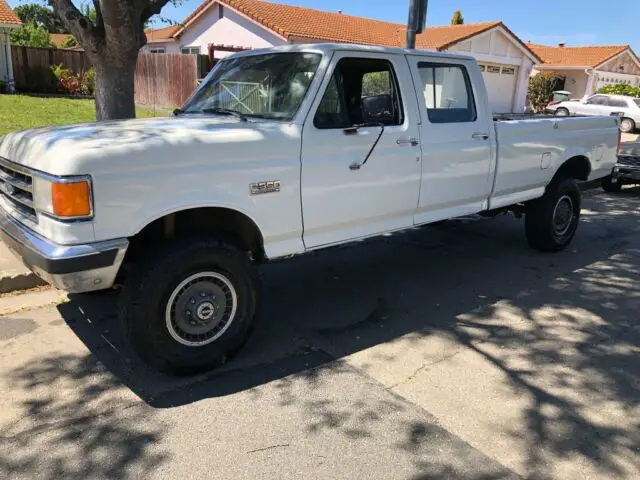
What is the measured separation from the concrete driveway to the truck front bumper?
0.78 metres

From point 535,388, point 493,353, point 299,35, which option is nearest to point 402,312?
point 493,353

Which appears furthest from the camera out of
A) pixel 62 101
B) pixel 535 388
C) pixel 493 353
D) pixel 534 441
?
pixel 62 101

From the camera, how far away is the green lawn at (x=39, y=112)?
44.0 feet

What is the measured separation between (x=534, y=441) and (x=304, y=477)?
134 cm

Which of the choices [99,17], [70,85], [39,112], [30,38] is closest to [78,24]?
[99,17]

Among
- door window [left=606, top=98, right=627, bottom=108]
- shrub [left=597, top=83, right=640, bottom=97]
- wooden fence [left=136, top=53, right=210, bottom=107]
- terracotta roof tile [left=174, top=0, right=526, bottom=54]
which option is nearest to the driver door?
wooden fence [left=136, top=53, right=210, bottom=107]

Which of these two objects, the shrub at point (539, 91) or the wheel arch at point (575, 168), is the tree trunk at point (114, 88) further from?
the shrub at point (539, 91)

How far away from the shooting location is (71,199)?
10.1 ft

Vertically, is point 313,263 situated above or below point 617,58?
below

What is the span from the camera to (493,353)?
4254 millimetres

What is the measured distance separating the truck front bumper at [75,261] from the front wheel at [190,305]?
22 centimetres

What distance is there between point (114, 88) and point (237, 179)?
12.6ft

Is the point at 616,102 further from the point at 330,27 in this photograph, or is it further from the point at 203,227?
the point at 203,227

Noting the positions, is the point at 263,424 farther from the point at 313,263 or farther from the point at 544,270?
the point at 544,270
